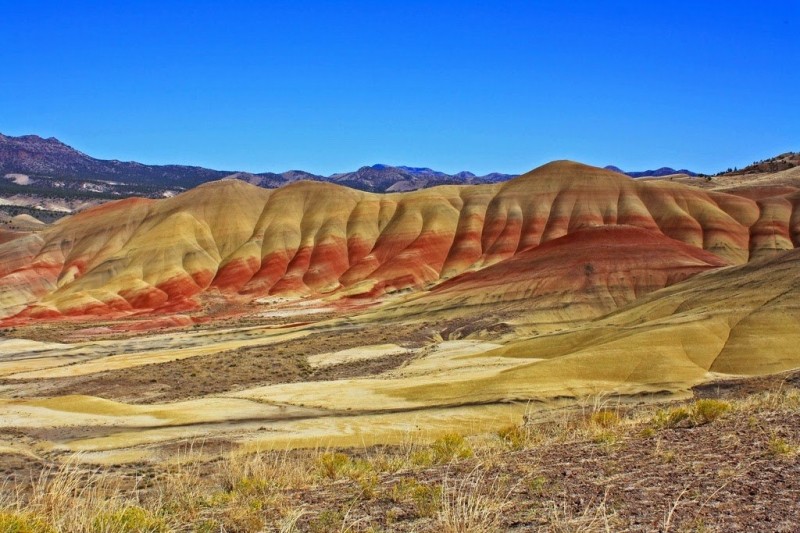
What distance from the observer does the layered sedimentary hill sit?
112250mm

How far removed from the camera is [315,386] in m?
40.1

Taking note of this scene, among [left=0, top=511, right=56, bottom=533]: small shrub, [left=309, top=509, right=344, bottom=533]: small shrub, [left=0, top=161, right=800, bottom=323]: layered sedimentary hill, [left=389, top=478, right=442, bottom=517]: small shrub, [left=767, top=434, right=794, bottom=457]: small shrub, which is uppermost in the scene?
[left=0, top=161, right=800, bottom=323]: layered sedimentary hill

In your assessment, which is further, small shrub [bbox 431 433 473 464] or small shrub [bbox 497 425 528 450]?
small shrub [bbox 497 425 528 450]

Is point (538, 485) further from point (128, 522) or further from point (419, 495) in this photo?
point (128, 522)

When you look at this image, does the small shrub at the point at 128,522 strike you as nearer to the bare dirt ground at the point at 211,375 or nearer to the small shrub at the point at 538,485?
the small shrub at the point at 538,485

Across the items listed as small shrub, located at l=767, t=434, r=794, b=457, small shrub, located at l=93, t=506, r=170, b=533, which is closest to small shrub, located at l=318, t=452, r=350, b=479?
small shrub, located at l=93, t=506, r=170, b=533

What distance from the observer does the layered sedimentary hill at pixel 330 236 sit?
112250 mm

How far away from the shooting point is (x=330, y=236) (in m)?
129

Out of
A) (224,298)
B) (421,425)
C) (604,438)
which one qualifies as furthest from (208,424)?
(224,298)

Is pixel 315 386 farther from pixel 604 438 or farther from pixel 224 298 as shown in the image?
pixel 224 298

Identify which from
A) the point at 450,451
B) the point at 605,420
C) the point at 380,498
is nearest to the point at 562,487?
the point at 380,498

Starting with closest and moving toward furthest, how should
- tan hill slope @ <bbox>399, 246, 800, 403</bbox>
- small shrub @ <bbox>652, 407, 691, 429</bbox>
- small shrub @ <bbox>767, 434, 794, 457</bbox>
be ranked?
small shrub @ <bbox>767, 434, 794, 457</bbox>
small shrub @ <bbox>652, 407, 691, 429</bbox>
tan hill slope @ <bbox>399, 246, 800, 403</bbox>

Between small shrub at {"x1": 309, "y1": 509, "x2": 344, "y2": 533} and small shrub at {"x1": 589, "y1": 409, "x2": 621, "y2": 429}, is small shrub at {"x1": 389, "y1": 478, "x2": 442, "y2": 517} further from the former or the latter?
Result: small shrub at {"x1": 589, "y1": 409, "x2": 621, "y2": 429}

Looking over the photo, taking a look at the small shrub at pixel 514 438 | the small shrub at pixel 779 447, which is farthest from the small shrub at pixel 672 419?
the small shrub at pixel 779 447
